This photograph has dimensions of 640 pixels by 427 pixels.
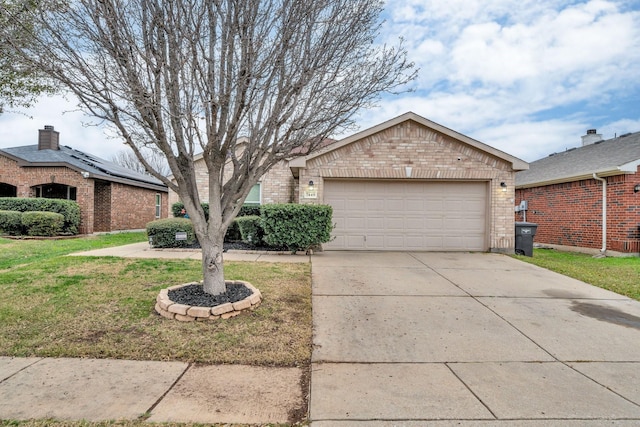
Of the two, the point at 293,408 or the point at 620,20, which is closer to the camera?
the point at 293,408

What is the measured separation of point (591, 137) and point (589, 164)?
6.60 meters

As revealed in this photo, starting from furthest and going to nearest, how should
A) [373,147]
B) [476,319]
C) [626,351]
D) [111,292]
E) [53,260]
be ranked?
1. [373,147]
2. [53,260]
3. [111,292]
4. [476,319]
5. [626,351]

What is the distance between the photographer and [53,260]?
24.0 feet

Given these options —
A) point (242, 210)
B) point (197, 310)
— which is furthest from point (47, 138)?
point (197, 310)

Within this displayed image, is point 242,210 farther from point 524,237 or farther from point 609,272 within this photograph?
point 609,272

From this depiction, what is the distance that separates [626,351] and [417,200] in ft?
22.9

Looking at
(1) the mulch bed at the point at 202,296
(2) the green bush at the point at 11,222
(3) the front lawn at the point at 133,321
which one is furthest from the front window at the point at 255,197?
(1) the mulch bed at the point at 202,296

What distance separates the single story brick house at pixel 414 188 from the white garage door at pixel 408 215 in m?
0.03

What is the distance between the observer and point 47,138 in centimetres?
1712

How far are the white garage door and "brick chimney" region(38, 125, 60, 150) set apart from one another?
16.1 meters

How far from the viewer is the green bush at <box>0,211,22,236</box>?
12242 millimetres

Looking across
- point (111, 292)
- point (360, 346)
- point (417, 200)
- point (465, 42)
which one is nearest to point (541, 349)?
point (360, 346)

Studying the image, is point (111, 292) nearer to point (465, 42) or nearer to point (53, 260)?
point (53, 260)

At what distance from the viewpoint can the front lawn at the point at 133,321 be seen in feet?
10.5
